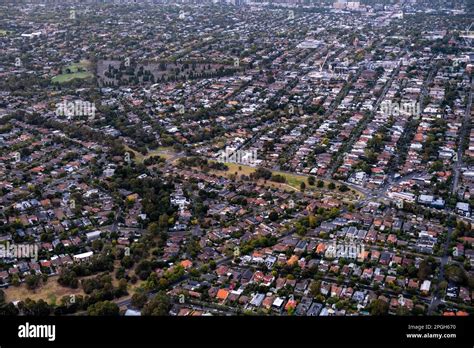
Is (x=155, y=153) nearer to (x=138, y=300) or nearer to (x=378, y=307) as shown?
(x=138, y=300)

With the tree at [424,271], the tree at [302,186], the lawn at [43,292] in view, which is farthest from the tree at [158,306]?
the tree at [302,186]

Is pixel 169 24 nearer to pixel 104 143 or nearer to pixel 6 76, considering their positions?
pixel 6 76

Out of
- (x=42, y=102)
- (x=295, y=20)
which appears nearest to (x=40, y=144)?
(x=42, y=102)

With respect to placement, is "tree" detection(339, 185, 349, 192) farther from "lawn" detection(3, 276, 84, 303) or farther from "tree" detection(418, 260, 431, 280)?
"lawn" detection(3, 276, 84, 303)

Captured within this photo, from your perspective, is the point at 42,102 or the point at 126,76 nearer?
the point at 42,102

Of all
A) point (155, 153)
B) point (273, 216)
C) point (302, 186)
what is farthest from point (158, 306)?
point (155, 153)

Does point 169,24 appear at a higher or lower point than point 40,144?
higher
